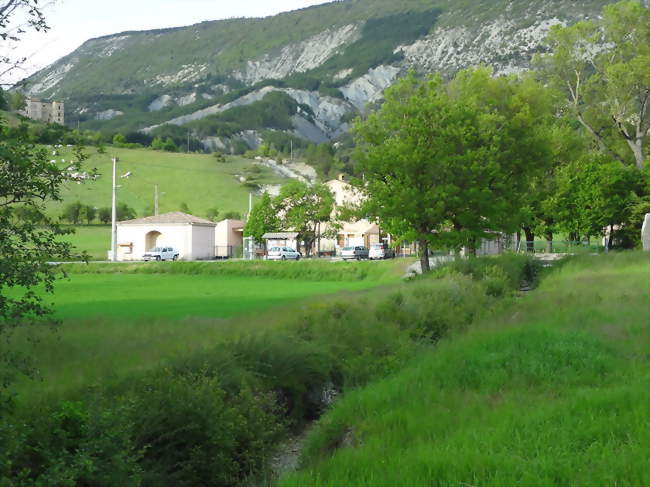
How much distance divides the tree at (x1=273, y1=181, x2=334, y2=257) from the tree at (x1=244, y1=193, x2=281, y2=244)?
129 cm

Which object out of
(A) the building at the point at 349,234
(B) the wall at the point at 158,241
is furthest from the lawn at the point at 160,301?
(A) the building at the point at 349,234

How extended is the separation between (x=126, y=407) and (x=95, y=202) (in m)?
108

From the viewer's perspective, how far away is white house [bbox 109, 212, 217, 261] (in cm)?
7306

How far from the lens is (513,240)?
62844 mm

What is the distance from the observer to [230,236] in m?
85.5

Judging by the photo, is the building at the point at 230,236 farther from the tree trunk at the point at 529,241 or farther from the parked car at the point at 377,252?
the tree trunk at the point at 529,241

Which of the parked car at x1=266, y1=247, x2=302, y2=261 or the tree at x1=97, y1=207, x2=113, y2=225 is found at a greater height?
the tree at x1=97, y1=207, x2=113, y2=225

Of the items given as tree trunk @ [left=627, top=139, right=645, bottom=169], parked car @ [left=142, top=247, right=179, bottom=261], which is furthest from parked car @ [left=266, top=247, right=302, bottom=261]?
tree trunk @ [left=627, top=139, right=645, bottom=169]

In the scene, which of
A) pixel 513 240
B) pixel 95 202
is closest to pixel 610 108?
pixel 513 240

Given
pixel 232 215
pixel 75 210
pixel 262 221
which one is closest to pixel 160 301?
pixel 262 221

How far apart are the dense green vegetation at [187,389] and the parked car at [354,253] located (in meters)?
49.2

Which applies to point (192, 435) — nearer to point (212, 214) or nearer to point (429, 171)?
point (429, 171)

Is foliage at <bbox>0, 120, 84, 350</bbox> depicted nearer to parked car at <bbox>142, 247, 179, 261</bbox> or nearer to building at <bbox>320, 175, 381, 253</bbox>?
parked car at <bbox>142, 247, 179, 261</bbox>

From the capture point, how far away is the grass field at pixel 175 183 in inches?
4456
